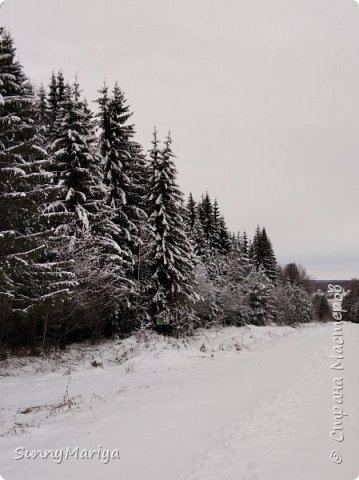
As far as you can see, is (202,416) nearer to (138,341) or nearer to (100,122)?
(138,341)

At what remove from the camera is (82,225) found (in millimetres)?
18953

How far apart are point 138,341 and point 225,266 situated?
87.0 feet

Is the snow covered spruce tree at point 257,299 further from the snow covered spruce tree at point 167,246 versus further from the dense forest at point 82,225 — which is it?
the snow covered spruce tree at point 167,246

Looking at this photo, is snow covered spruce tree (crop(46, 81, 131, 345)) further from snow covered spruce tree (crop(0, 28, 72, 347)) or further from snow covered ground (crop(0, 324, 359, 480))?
snow covered ground (crop(0, 324, 359, 480))

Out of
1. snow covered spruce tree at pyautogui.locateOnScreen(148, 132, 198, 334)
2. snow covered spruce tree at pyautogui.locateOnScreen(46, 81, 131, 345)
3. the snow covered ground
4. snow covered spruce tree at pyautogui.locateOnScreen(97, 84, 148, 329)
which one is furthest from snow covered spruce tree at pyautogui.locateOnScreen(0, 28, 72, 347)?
snow covered spruce tree at pyautogui.locateOnScreen(148, 132, 198, 334)

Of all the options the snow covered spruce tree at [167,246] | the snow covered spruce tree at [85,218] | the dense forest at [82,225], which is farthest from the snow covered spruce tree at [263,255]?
the snow covered spruce tree at [85,218]

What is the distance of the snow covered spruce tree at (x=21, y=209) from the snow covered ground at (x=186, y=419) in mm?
3093

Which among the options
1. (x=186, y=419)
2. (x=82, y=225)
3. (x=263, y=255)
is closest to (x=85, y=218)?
(x=82, y=225)

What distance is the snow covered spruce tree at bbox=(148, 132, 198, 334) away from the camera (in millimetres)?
22875

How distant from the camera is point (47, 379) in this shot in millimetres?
13164

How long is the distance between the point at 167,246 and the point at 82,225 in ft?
20.0

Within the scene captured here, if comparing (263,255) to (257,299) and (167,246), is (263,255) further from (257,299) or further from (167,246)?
(167,246)

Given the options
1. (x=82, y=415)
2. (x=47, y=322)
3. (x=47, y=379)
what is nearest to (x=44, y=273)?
(x=47, y=379)

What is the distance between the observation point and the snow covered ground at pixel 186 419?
16.9 ft
